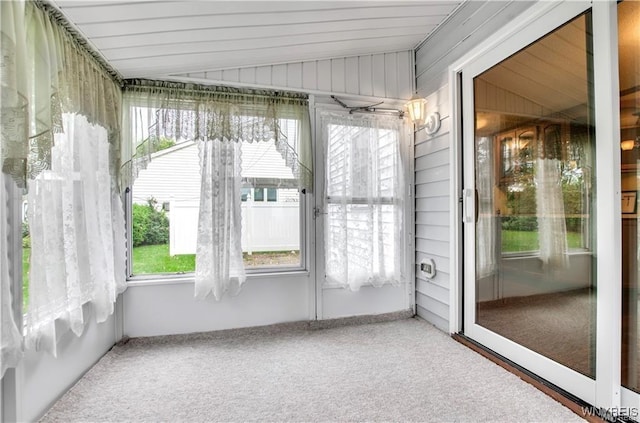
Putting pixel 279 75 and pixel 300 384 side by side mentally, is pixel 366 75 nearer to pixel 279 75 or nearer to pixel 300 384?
pixel 279 75

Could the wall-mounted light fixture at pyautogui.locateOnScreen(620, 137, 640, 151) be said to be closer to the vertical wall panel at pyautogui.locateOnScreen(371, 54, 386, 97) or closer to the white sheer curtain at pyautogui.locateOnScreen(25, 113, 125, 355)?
the vertical wall panel at pyautogui.locateOnScreen(371, 54, 386, 97)

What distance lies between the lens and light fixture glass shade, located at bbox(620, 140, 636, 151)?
4.39 ft

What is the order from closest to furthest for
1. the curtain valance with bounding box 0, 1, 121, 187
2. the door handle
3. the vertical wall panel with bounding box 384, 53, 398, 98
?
the curtain valance with bounding box 0, 1, 121, 187, the door handle, the vertical wall panel with bounding box 384, 53, 398, 98

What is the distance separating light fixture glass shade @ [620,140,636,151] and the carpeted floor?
132 centimetres

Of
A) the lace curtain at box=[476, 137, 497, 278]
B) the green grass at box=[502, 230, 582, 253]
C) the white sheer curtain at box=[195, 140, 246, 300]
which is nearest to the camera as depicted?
the green grass at box=[502, 230, 582, 253]

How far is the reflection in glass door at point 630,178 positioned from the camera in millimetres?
1328

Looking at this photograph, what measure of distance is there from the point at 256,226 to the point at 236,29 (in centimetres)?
148

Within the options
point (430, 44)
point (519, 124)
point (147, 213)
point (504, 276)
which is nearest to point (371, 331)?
point (504, 276)

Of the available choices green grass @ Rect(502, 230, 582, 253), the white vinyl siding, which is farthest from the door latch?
green grass @ Rect(502, 230, 582, 253)

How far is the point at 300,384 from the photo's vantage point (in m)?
1.71

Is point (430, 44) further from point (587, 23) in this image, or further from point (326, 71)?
point (587, 23)

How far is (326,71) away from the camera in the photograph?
260cm


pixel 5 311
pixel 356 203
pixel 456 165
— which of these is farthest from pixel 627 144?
pixel 5 311

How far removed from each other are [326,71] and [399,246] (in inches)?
69.2
